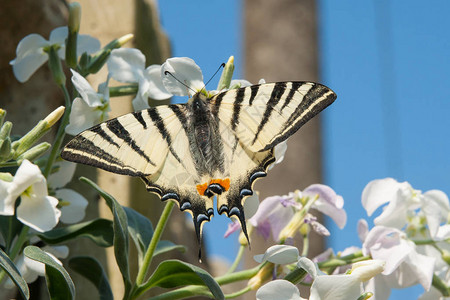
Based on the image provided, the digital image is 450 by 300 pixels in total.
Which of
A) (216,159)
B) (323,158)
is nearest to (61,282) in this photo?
(216,159)

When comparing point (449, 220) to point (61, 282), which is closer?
point (61, 282)

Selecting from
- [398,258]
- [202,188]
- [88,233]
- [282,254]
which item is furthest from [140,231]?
[398,258]

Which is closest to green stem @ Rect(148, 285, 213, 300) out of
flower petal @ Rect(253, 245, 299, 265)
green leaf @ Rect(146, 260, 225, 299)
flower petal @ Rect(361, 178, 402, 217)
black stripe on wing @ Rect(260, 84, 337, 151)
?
green leaf @ Rect(146, 260, 225, 299)

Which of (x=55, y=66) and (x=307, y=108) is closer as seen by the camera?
(x=307, y=108)

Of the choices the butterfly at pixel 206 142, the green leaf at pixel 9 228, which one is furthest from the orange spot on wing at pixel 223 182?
the green leaf at pixel 9 228

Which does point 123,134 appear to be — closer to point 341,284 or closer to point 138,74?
point 138,74

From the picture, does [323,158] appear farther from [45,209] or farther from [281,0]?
[45,209]
